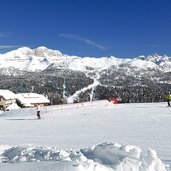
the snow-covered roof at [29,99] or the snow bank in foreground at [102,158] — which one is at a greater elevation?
the snow-covered roof at [29,99]

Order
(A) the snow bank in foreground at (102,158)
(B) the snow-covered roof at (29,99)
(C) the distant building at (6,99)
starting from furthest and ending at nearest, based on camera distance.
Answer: (B) the snow-covered roof at (29,99)
(C) the distant building at (6,99)
(A) the snow bank in foreground at (102,158)

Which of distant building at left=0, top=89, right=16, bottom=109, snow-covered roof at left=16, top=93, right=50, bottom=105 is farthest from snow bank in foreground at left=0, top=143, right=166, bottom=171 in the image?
snow-covered roof at left=16, top=93, right=50, bottom=105

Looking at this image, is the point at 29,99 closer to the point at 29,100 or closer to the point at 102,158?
the point at 29,100

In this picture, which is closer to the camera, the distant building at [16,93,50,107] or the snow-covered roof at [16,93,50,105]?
the distant building at [16,93,50,107]

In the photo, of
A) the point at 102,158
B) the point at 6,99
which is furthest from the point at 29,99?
the point at 102,158

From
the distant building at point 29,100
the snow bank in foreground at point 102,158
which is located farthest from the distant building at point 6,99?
the snow bank in foreground at point 102,158

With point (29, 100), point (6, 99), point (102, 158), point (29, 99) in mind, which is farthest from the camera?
point (29, 99)

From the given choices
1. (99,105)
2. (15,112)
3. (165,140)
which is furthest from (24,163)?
(99,105)

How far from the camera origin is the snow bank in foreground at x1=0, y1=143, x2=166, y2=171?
28.2 ft

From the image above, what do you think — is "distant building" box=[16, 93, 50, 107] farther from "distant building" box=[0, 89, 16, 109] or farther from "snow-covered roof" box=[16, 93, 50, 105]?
"distant building" box=[0, 89, 16, 109]

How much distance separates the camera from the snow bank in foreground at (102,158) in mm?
8602

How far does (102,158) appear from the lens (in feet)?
31.3

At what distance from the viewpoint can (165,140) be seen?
678 inches

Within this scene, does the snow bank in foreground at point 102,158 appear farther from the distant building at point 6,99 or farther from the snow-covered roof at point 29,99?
the snow-covered roof at point 29,99
